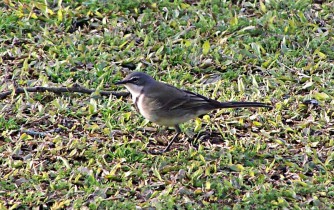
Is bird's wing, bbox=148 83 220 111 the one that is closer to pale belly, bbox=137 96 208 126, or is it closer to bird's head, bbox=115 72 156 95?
pale belly, bbox=137 96 208 126

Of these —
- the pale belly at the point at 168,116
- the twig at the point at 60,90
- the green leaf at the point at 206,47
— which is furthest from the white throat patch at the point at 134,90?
the green leaf at the point at 206,47

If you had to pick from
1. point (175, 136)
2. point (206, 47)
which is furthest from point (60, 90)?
point (206, 47)

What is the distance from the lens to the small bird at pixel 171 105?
26.6 ft

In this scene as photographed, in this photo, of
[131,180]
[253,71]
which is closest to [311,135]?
[253,71]

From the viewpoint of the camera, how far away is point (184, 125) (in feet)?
28.5

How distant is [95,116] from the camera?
8.77 metres

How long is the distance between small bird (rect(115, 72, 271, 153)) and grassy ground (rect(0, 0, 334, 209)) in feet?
1.09

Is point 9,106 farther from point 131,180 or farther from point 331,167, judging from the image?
point 331,167

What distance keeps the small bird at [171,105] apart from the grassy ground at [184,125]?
333 millimetres

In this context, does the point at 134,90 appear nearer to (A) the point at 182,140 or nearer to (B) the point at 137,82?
(B) the point at 137,82

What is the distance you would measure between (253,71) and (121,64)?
5.41ft

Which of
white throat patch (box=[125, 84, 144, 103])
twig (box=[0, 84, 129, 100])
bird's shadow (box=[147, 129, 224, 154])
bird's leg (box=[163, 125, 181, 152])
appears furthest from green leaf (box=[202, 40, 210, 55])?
bird's leg (box=[163, 125, 181, 152])

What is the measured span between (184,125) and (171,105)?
23.1 inches

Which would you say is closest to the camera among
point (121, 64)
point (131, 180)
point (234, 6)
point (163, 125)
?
point (131, 180)
